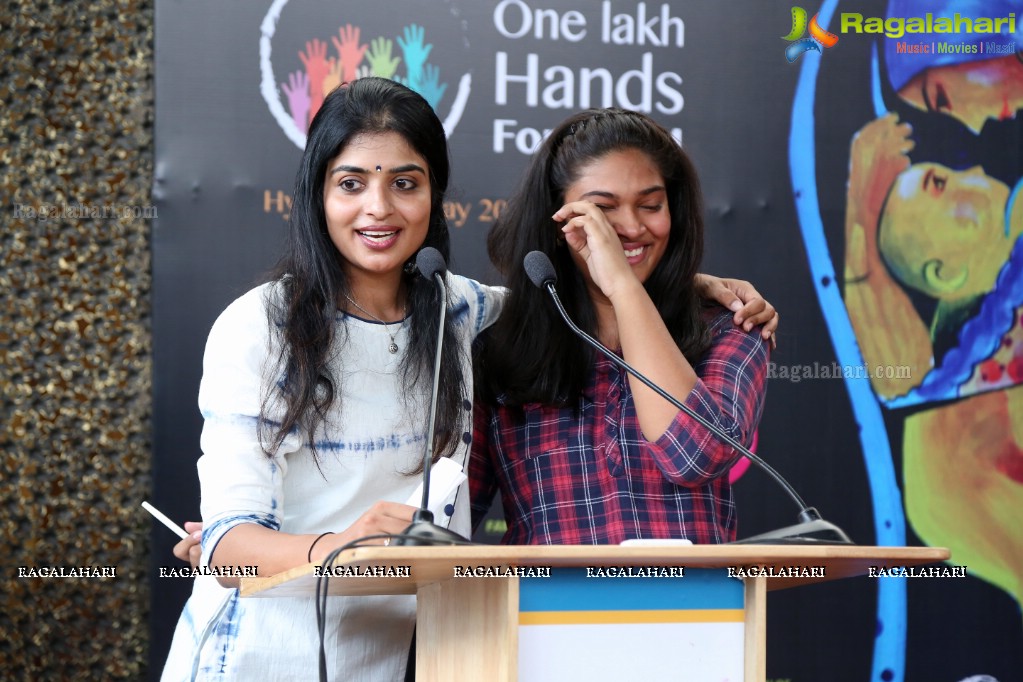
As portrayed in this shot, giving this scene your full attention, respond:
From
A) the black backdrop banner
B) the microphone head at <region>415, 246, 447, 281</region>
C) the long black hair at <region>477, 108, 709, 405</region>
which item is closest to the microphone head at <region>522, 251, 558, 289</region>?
the microphone head at <region>415, 246, 447, 281</region>

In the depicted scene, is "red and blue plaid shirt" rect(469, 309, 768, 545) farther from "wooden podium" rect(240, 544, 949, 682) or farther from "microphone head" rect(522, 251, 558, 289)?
"wooden podium" rect(240, 544, 949, 682)

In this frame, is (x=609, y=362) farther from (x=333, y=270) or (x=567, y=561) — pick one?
(x=567, y=561)

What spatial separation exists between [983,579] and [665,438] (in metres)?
1.74

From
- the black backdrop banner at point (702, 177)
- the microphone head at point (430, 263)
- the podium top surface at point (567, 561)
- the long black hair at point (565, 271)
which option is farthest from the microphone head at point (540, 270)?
the black backdrop banner at point (702, 177)

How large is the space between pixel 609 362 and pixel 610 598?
846 millimetres

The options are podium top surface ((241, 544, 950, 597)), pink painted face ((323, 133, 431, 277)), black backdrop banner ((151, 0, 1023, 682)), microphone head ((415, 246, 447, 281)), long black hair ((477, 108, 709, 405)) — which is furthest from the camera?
black backdrop banner ((151, 0, 1023, 682))

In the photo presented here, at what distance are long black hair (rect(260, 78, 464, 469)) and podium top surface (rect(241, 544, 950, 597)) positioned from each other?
16.3 inches

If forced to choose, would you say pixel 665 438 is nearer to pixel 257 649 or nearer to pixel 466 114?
pixel 257 649

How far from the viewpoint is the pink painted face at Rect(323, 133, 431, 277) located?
5.94 ft

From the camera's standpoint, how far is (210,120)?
8.96 ft

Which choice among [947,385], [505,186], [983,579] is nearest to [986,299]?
[947,385]

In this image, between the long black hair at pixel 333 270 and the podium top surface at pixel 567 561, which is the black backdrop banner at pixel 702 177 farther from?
the podium top surface at pixel 567 561

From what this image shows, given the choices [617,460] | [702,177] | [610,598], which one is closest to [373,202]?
[617,460]

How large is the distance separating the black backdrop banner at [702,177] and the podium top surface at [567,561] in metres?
1.45
